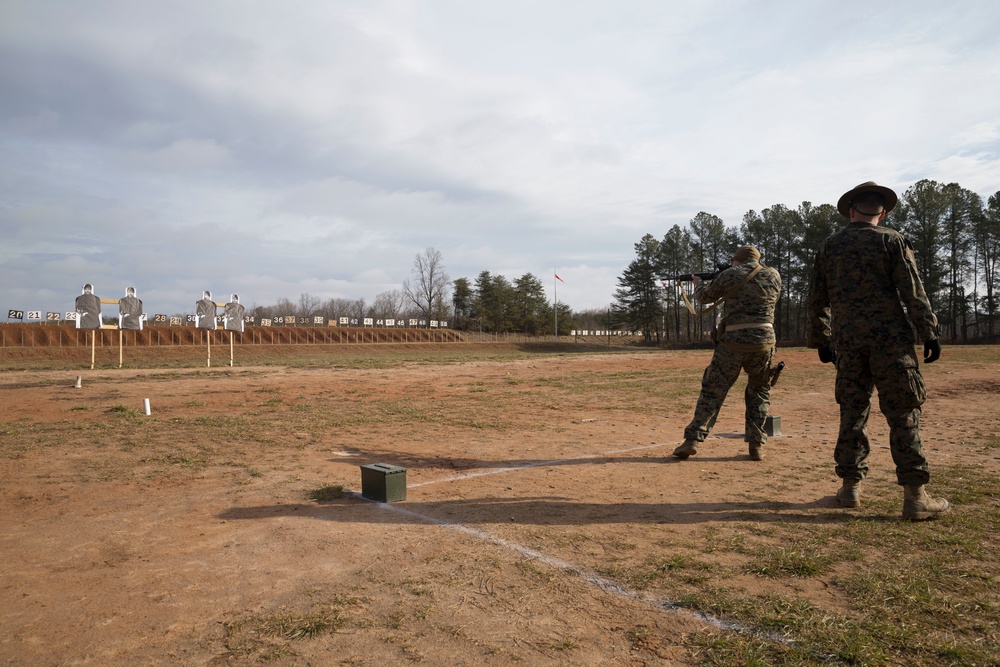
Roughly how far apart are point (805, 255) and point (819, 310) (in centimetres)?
5997

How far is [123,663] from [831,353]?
17.1 ft

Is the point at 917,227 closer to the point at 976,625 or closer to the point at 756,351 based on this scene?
the point at 756,351

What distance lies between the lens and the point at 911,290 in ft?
14.8

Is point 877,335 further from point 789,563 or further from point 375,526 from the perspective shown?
point 375,526

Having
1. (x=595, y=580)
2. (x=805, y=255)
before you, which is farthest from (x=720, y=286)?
(x=805, y=255)

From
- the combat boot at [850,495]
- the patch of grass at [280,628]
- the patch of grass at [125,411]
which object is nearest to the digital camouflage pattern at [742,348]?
the combat boot at [850,495]

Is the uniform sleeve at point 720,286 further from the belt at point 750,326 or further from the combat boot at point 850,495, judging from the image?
the combat boot at point 850,495

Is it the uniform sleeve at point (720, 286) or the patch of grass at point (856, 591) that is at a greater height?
the uniform sleeve at point (720, 286)

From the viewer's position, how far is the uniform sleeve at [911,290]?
4.41 meters

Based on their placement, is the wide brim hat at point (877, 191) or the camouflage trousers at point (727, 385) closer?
the wide brim hat at point (877, 191)

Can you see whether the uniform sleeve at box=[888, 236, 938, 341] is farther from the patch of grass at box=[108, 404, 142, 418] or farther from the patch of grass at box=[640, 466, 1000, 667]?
the patch of grass at box=[108, 404, 142, 418]

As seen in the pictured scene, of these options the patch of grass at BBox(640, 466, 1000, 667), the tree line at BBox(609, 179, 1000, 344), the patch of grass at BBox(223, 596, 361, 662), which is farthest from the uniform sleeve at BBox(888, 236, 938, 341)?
the tree line at BBox(609, 179, 1000, 344)

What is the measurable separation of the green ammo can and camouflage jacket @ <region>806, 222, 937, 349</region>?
3.67 meters

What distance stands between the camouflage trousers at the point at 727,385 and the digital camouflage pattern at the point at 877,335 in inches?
61.7
